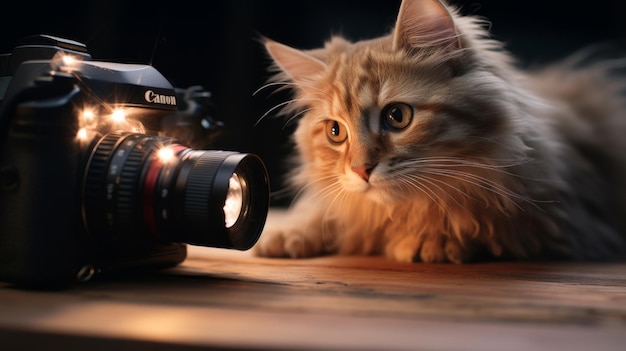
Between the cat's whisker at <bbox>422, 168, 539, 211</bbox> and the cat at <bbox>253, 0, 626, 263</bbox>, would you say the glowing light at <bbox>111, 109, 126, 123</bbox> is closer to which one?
the cat at <bbox>253, 0, 626, 263</bbox>

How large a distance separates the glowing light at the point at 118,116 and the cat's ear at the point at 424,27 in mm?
500

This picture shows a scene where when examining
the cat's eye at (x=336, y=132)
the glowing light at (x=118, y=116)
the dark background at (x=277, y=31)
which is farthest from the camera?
the dark background at (x=277, y=31)

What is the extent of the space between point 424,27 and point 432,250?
420 mm

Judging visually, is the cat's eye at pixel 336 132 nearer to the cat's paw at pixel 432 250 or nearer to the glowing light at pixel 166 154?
the cat's paw at pixel 432 250

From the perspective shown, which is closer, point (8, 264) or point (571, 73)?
point (8, 264)

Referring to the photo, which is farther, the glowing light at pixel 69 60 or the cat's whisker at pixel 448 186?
the cat's whisker at pixel 448 186

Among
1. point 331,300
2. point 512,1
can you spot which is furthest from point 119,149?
point 512,1

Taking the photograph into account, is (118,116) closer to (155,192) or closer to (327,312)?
(155,192)

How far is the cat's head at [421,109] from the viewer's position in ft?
3.17

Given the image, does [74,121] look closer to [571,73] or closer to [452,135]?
[452,135]

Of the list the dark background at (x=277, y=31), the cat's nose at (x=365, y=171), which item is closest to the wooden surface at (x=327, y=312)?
the cat's nose at (x=365, y=171)

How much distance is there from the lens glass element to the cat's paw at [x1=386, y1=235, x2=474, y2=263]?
0.37 meters

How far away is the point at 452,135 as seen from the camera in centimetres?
96

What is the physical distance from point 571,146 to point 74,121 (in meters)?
1.02
